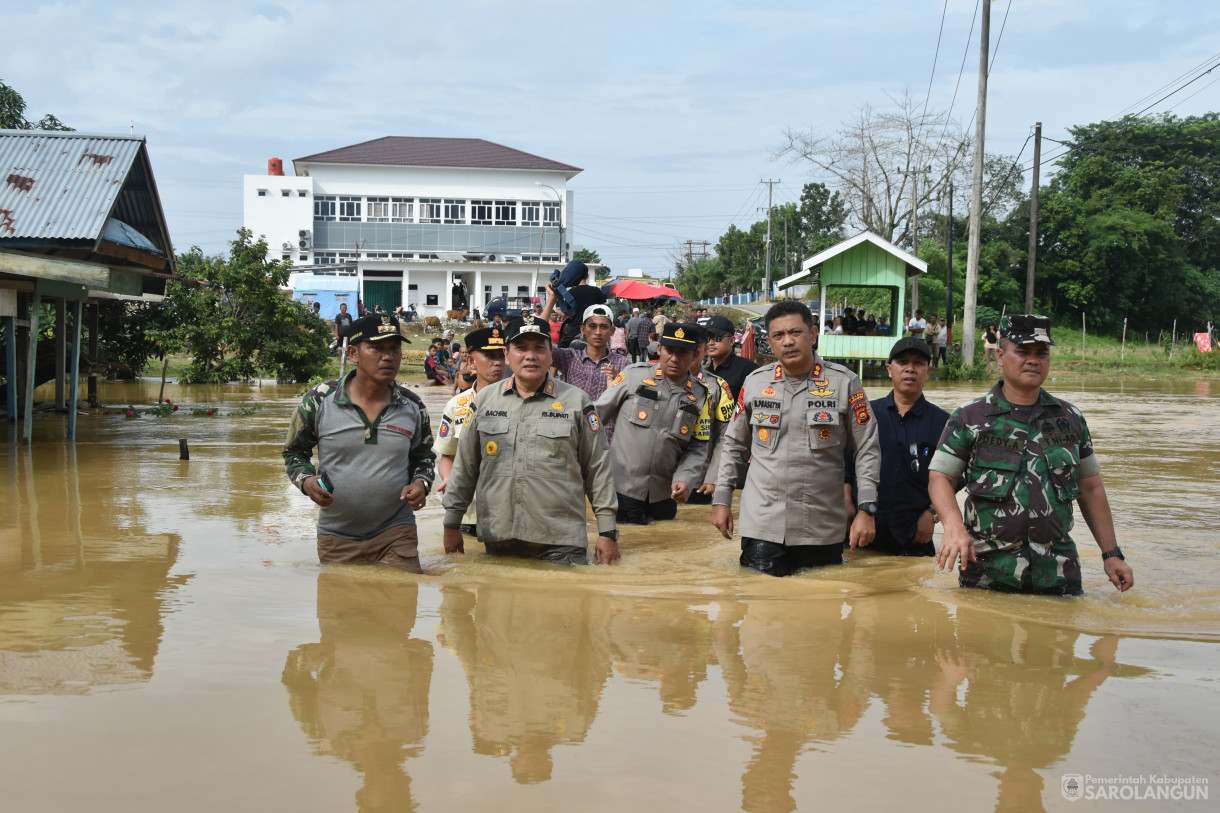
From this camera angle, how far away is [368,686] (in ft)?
13.6

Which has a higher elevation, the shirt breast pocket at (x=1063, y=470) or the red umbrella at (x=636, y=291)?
the red umbrella at (x=636, y=291)

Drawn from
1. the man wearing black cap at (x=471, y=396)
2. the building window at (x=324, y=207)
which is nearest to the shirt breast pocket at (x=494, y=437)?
the man wearing black cap at (x=471, y=396)

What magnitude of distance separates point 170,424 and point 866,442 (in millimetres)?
13268

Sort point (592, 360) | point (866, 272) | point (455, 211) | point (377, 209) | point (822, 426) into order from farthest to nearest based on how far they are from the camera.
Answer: point (455, 211) < point (377, 209) < point (866, 272) < point (592, 360) < point (822, 426)

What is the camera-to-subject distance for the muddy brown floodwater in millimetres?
3256

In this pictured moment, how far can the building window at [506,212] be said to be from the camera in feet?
205

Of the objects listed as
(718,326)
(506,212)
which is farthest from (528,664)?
(506,212)

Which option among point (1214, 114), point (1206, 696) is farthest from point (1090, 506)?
point (1214, 114)

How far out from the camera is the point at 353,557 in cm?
586

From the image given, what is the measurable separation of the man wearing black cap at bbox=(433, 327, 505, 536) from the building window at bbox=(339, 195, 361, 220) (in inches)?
2251

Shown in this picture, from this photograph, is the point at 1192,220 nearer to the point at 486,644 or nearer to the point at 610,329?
the point at 610,329

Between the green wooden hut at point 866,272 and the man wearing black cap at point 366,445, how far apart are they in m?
22.3

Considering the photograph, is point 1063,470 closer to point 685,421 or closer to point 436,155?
point 685,421

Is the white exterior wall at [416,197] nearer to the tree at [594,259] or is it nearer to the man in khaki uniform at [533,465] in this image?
the tree at [594,259]
